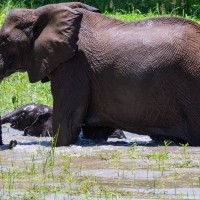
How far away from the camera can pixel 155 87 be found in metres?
10.6

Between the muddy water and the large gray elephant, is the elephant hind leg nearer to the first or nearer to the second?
the large gray elephant

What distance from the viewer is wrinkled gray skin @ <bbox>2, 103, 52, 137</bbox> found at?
1215cm

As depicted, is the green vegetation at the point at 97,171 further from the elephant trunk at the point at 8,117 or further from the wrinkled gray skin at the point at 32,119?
the elephant trunk at the point at 8,117

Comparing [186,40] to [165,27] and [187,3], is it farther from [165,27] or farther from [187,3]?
[187,3]

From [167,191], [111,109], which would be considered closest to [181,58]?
[111,109]

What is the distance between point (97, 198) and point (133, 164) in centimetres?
173

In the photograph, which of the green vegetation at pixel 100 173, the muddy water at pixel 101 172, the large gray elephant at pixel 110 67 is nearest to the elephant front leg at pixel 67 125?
the large gray elephant at pixel 110 67

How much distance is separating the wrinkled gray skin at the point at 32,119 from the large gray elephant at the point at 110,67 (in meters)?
1.10

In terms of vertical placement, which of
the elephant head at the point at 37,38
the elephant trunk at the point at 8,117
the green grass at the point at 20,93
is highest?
the elephant head at the point at 37,38

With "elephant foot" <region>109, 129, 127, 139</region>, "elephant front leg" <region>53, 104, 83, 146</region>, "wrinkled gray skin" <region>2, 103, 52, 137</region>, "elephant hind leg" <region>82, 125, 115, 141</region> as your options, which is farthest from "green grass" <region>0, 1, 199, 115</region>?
"elephant front leg" <region>53, 104, 83, 146</region>

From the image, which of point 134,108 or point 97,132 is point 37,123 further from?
point 134,108

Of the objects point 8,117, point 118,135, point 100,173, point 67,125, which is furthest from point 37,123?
point 100,173

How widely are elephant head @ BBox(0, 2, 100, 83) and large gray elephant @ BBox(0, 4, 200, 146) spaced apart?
1 centimetres

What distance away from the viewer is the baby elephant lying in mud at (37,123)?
1138 centimetres
